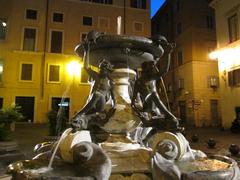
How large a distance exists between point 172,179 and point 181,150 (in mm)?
577

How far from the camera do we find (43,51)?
1992 cm

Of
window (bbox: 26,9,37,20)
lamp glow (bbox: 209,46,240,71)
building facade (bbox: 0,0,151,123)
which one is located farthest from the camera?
window (bbox: 26,9,37,20)

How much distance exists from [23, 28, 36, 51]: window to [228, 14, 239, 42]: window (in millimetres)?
13841

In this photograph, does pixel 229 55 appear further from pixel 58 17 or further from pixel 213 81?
pixel 58 17

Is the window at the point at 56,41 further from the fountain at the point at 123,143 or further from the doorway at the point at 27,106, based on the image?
the fountain at the point at 123,143

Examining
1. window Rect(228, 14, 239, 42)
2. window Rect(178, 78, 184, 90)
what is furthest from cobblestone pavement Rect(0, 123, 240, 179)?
window Rect(178, 78, 184, 90)

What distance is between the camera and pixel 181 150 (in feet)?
9.96

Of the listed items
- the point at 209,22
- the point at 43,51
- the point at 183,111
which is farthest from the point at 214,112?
the point at 43,51

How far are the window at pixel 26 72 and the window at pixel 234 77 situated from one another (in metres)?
13.7

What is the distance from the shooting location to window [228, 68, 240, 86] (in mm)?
14960

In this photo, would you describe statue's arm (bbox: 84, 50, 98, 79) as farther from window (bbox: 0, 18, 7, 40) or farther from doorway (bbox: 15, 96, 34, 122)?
window (bbox: 0, 18, 7, 40)

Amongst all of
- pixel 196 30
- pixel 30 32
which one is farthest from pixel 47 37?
pixel 196 30

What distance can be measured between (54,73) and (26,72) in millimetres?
2021

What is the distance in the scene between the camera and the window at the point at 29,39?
64.8 ft
